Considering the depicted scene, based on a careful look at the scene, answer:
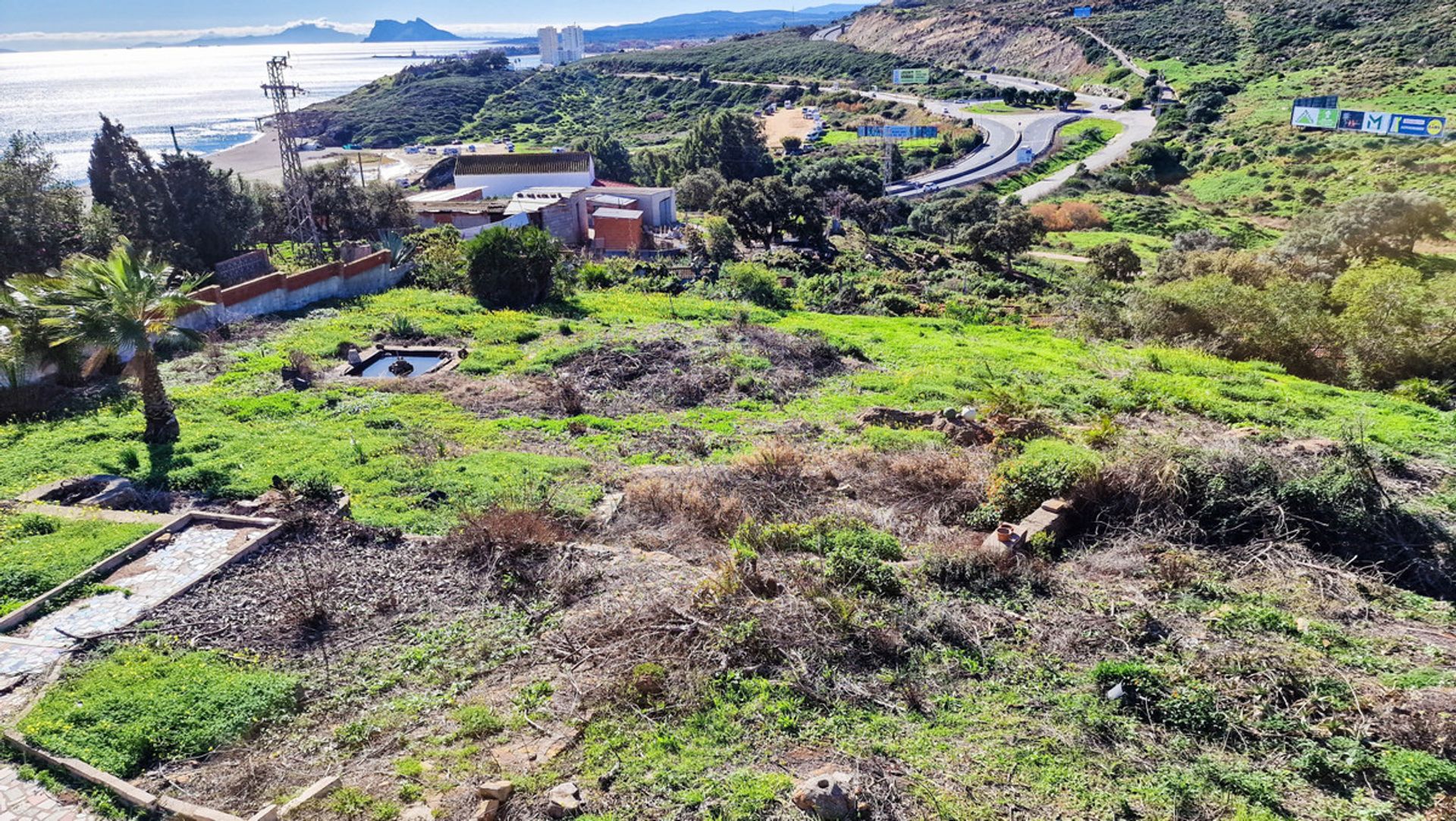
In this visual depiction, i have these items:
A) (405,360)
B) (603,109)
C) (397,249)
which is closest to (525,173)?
(397,249)

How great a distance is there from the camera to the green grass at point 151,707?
759 centimetres

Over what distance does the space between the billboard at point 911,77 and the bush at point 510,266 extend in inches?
3717

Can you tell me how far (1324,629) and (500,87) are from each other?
142025 millimetres

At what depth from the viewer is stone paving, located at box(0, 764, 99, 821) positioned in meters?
6.93

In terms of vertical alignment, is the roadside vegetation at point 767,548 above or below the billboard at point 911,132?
below

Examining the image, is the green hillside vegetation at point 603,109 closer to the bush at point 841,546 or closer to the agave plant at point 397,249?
the agave plant at point 397,249

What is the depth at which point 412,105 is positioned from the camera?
11250 centimetres

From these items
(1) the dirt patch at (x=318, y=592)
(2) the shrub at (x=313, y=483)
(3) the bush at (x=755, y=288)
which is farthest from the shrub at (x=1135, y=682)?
(3) the bush at (x=755, y=288)

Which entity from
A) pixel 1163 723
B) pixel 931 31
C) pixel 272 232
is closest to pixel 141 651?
pixel 1163 723

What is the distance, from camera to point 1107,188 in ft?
206

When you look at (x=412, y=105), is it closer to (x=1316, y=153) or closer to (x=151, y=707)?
(x=1316, y=153)

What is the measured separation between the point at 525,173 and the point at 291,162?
21.1 m

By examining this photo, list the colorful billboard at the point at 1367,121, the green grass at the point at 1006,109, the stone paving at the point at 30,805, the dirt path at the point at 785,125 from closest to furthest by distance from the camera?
the stone paving at the point at 30,805 → the colorful billboard at the point at 1367,121 → the dirt path at the point at 785,125 → the green grass at the point at 1006,109

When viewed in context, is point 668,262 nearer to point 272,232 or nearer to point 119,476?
point 272,232
